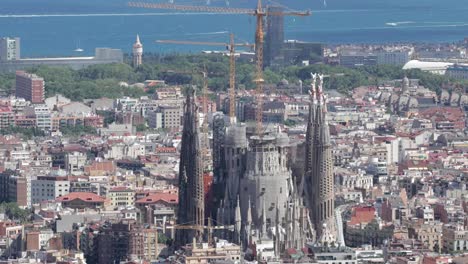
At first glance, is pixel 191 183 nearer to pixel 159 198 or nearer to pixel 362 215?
pixel 362 215

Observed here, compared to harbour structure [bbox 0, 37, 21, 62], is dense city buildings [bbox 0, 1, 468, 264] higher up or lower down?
lower down

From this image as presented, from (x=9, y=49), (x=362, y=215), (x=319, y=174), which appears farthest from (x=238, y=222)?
(x=9, y=49)

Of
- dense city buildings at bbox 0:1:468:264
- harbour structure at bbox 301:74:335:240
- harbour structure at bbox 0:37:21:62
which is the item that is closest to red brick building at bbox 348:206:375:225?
dense city buildings at bbox 0:1:468:264

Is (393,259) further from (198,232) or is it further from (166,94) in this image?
(166,94)

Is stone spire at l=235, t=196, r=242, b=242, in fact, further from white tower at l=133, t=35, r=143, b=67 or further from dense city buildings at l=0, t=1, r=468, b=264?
white tower at l=133, t=35, r=143, b=67

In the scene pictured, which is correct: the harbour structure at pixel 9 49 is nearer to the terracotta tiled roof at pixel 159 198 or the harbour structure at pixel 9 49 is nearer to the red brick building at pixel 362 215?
the terracotta tiled roof at pixel 159 198
